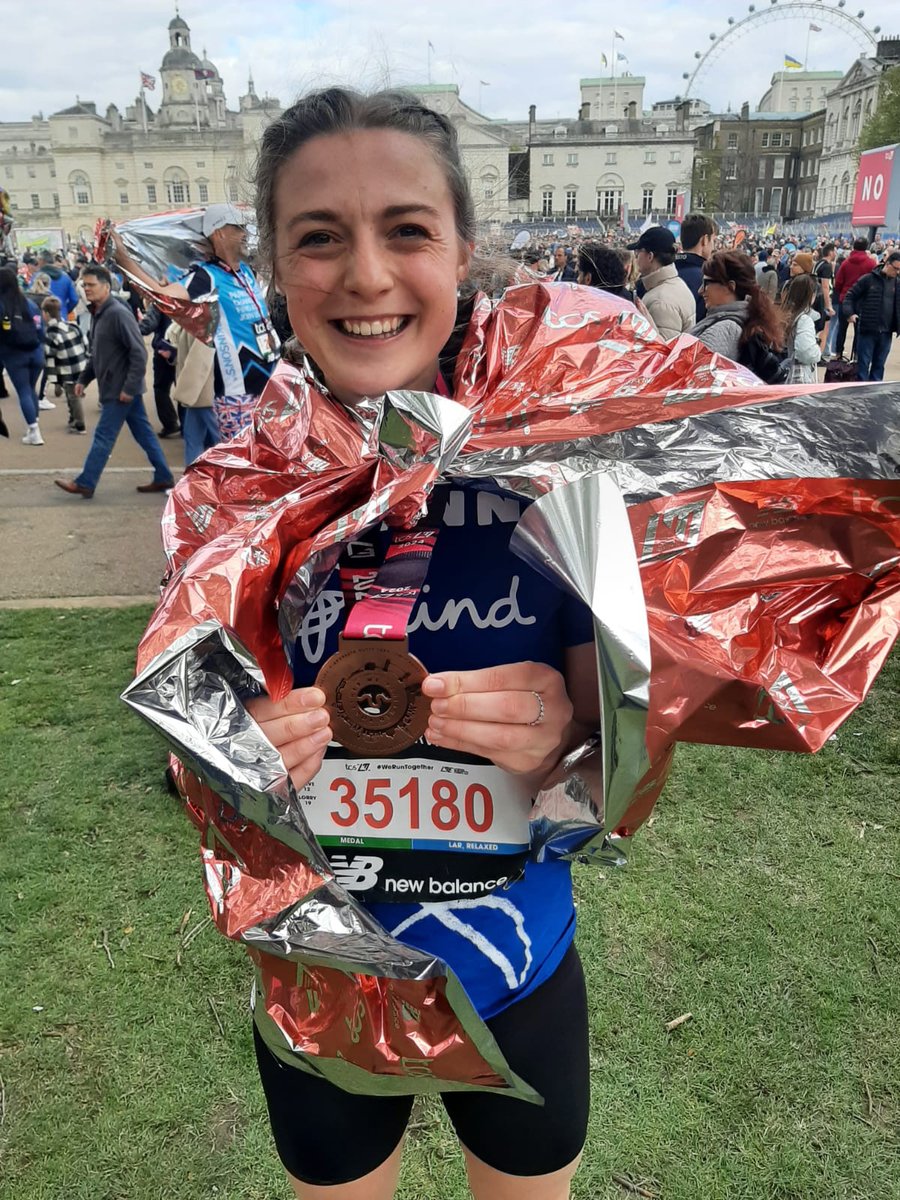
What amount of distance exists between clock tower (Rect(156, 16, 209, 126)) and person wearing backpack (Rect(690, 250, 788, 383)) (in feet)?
348

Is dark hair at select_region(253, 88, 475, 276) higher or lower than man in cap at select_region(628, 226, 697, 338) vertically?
higher

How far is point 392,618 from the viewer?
0.96 m

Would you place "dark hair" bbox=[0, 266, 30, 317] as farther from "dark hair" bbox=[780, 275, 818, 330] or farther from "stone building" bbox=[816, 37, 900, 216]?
"stone building" bbox=[816, 37, 900, 216]

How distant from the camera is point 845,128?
7562 centimetres

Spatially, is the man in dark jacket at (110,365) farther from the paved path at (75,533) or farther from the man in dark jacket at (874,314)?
the man in dark jacket at (874,314)

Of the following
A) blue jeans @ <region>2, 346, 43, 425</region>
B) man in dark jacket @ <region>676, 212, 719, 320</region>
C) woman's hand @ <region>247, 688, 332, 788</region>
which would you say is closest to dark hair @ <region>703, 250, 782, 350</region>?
man in dark jacket @ <region>676, 212, 719, 320</region>

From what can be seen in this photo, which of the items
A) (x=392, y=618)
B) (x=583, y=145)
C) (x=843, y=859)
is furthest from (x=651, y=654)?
(x=583, y=145)

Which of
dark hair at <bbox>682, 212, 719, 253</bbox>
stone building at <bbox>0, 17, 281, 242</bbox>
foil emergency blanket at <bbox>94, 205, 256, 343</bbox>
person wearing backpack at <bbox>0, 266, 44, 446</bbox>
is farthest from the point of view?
stone building at <bbox>0, 17, 281, 242</bbox>

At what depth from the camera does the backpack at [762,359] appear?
477 cm

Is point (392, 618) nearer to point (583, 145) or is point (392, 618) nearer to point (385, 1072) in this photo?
Answer: point (385, 1072)

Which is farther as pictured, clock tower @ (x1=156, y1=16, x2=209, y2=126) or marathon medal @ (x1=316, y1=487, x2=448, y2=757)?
clock tower @ (x1=156, y1=16, x2=209, y2=126)

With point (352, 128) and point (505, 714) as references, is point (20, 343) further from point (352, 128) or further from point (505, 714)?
point (505, 714)

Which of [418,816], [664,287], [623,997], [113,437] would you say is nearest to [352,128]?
[418,816]

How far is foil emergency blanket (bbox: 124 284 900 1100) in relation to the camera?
0.87 meters
